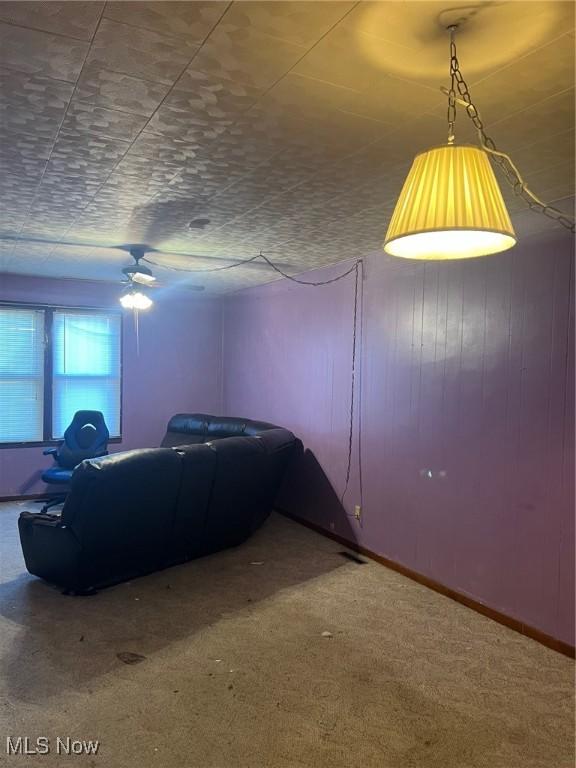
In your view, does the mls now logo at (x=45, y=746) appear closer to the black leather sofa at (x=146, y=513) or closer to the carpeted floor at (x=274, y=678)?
the carpeted floor at (x=274, y=678)

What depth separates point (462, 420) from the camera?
3.45m

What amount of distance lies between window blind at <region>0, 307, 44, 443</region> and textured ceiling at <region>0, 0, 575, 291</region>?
2.58 meters

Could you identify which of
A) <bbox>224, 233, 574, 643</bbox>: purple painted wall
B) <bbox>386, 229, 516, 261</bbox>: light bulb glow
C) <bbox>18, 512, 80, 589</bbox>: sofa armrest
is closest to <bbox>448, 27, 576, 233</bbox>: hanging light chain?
<bbox>224, 233, 574, 643</bbox>: purple painted wall

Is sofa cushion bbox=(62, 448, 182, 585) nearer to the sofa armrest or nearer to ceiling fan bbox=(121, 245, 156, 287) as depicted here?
the sofa armrest

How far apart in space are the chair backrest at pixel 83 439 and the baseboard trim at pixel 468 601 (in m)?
2.50

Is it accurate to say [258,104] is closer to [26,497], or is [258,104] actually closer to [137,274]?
[137,274]

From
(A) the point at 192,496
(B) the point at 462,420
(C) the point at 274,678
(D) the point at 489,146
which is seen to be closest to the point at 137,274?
(A) the point at 192,496

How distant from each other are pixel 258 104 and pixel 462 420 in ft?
7.59

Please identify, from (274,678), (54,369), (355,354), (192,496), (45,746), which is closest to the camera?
(45,746)

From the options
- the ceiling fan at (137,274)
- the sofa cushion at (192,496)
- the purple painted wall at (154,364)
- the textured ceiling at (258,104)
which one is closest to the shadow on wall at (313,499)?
the sofa cushion at (192,496)

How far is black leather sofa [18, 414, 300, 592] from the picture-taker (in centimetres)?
320

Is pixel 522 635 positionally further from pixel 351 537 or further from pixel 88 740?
pixel 88 740

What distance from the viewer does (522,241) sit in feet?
10.0

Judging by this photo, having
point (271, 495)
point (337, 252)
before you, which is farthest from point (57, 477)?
point (337, 252)
